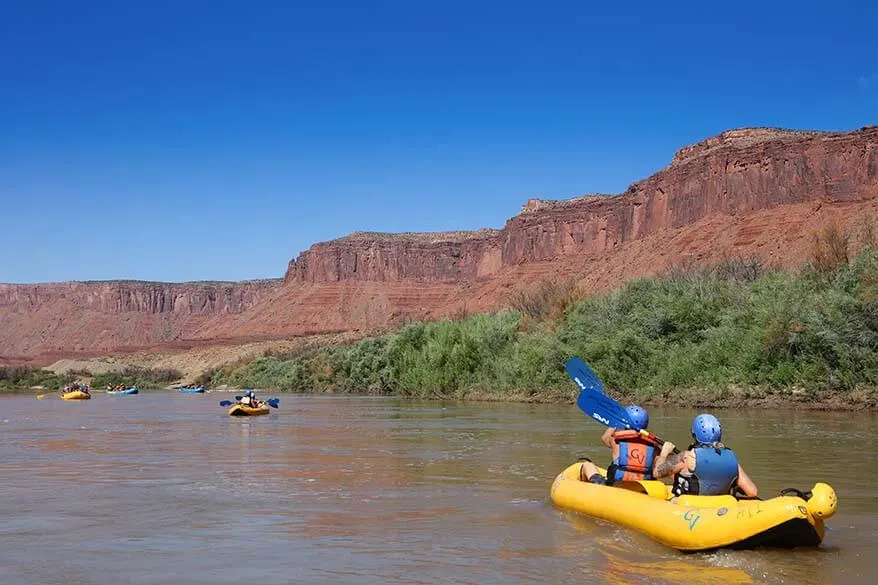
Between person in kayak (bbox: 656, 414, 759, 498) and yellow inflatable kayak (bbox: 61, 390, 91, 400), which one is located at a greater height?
person in kayak (bbox: 656, 414, 759, 498)

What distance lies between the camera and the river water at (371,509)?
8219 millimetres

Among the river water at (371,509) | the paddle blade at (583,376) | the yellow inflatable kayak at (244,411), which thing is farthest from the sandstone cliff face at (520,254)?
the paddle blade at (583,376)

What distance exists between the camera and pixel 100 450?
20.0 meters

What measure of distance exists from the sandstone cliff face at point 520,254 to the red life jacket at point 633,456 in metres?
53.4

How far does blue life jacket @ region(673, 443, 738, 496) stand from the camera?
8.97 meters

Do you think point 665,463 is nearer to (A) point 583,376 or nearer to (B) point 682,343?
(A) point 583,376

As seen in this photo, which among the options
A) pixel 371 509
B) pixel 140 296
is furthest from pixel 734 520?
pixel 140 296

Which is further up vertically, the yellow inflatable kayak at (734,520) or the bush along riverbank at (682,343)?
the bush along riverbank at (682,343)

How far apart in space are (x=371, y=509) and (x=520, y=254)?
350 feet

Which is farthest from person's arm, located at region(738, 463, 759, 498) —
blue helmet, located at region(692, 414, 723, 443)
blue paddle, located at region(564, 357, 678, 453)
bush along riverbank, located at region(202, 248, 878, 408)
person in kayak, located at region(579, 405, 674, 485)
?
bush along riverbank, located at region(202, 248, 878, 408)

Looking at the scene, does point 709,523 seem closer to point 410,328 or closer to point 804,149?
point 410,328

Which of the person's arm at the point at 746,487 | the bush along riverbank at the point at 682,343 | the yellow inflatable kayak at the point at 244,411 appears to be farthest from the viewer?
the yellow inflatable kayak at the point at 244,411

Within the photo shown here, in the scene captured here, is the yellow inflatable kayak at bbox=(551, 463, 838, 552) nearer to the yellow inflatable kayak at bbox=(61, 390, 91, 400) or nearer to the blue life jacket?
the blue life jacket

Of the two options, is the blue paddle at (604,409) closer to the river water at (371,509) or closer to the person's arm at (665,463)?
the person's arm at (665,463)
